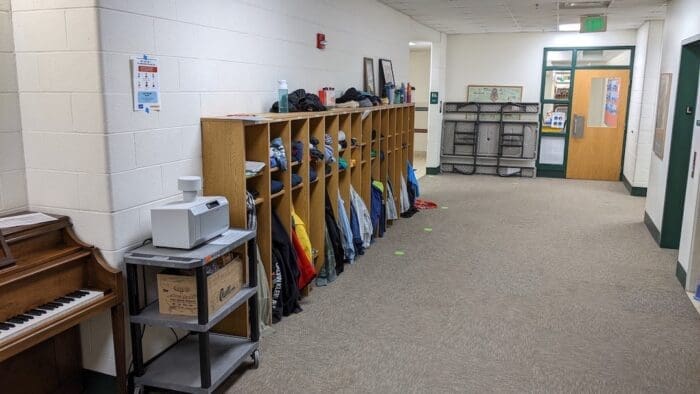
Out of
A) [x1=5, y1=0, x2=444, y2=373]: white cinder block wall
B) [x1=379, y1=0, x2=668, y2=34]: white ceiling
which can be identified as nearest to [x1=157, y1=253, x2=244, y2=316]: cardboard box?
[x1=5, y1=0, x2=444, y2=373]: white cinder block wall

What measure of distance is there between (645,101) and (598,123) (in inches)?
60.1

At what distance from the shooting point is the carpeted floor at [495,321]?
2.93 m

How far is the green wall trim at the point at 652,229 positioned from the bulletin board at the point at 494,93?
13.0 ft

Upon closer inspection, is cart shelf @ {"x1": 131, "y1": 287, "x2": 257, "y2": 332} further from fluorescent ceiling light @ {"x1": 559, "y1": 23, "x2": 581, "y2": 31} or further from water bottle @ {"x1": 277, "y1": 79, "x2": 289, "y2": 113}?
fluorescent ceiling light @ {"x1": 559, "y1": 23, "x2": 581, "y2": 31}

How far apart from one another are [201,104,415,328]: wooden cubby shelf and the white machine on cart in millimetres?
441

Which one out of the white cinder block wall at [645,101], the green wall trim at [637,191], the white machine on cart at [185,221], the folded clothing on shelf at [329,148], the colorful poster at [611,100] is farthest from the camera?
the colorful poster at [611,100]

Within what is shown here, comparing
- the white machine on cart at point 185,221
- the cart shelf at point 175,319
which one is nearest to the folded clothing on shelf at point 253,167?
the white machine on cart at point 185,221

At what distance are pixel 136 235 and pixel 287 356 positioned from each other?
111 cm

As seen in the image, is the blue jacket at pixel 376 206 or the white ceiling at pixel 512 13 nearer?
the blue jacket at pixel 376 206

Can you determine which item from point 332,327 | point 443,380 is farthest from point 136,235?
point 443,380

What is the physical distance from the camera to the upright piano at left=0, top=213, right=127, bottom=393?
2.11 m

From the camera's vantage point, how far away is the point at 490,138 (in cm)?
980

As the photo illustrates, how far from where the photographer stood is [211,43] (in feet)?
10.6

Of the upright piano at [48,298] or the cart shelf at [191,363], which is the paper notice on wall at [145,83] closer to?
the upright piano at [48,298]
